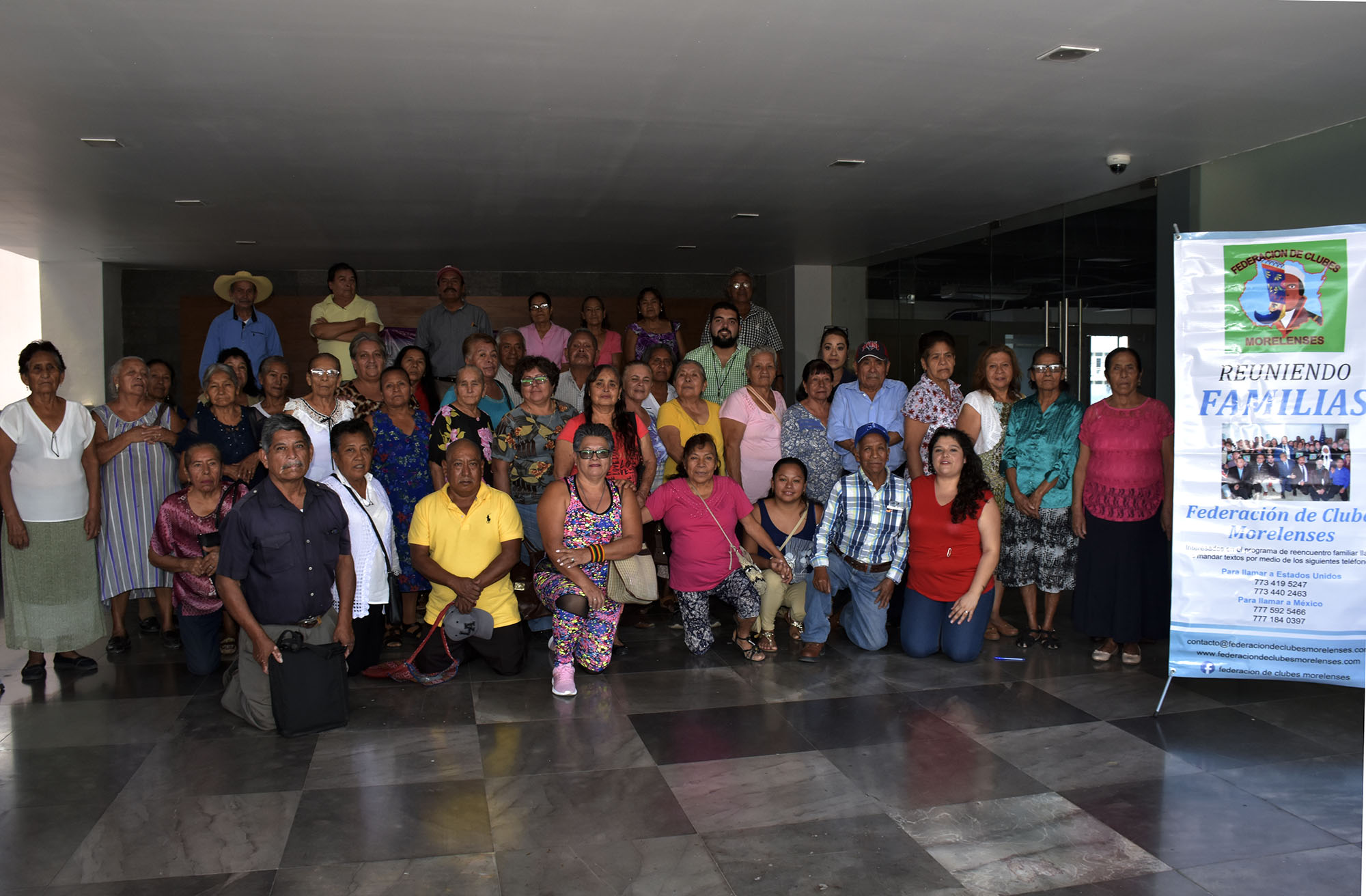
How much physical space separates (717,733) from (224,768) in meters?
1.89

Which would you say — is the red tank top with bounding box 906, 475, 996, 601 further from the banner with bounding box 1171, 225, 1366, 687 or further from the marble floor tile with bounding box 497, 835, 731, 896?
the marble floor tile with bounding box 497, 835, 731, 896

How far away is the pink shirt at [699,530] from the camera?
17.0 feet

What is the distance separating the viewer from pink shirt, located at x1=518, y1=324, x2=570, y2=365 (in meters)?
7.51

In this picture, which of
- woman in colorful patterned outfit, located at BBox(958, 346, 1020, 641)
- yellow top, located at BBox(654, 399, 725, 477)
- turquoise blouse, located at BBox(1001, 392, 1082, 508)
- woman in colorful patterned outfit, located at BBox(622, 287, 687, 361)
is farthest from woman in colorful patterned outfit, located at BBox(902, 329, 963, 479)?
woman in colorful patterned outfit, located at BBox(622, 287, 687, 361)

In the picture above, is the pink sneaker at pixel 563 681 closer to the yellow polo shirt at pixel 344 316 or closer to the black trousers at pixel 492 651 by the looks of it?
the black trousers at pixel 492 651

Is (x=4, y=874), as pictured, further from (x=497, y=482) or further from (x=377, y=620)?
(x=497, y=482)

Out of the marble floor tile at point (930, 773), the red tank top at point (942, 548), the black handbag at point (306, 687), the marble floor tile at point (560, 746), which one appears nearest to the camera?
the marble floor tile at point (930, 773)

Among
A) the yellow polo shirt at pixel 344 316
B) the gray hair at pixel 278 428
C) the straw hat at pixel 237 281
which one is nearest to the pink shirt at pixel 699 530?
the gray hair at pixel 278 428

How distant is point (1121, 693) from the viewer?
4.62 meters

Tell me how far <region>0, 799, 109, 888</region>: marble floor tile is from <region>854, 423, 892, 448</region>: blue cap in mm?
3760

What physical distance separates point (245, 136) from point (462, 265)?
6.50 meters

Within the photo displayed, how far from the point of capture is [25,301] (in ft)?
38.7

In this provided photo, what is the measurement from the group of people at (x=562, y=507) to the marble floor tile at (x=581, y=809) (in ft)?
3.29

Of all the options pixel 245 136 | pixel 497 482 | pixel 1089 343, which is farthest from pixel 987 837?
pixel 1089 343
